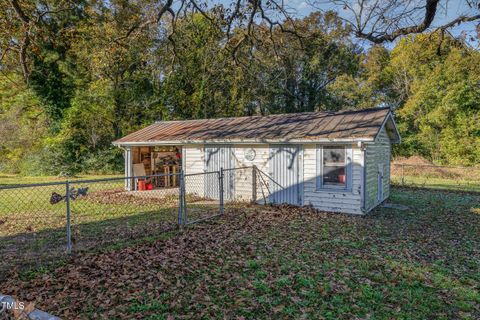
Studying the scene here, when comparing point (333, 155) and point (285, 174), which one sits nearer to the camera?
point (333, 155)

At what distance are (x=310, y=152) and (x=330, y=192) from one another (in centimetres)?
137

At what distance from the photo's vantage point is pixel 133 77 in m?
22.1

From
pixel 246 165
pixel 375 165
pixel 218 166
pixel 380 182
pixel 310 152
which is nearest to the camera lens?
pixel 310 152

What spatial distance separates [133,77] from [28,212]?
15284 mm

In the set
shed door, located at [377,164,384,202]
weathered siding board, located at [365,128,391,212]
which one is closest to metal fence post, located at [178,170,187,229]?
weathered siding board, located at [365,128,391,212]

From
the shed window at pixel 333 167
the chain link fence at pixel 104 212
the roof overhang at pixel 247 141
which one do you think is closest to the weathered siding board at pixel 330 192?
the shed window at pixel 333 167

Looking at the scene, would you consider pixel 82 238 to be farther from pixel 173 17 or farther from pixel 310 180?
pixel 310 180

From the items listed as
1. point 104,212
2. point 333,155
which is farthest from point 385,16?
point 104,212

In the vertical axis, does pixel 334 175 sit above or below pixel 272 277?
above

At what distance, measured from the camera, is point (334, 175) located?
9.29 meters

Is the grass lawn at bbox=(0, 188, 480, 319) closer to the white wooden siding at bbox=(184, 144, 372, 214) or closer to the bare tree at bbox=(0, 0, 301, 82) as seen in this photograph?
the white wooden siding at bbox=(184, 144, 372, 214)

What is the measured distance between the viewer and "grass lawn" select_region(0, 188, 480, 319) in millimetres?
3627

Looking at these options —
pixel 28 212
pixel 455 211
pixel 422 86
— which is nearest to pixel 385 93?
pixel 422 86

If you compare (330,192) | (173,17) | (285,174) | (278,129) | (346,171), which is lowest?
(330,192)
